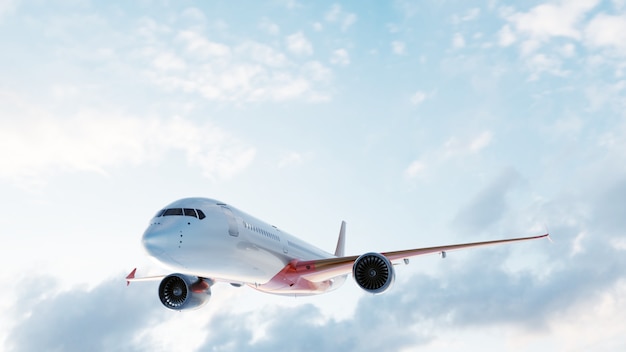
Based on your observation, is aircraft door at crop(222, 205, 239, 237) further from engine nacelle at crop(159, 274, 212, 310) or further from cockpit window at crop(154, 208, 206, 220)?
engine nacelle at crop(159, 274, 212, 310)

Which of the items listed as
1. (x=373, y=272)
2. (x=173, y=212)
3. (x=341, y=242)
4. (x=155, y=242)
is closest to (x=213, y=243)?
(x=173, y=212)

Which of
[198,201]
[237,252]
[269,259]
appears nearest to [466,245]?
[269,259]

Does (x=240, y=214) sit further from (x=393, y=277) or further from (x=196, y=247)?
(x=393, y=277)

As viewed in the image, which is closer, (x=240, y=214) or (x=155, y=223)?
(x=155, y=223)

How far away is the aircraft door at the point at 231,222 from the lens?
2582cm

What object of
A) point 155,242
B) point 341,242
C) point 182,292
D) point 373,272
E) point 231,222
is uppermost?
point 341,242

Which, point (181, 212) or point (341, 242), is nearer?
point (181, 212)

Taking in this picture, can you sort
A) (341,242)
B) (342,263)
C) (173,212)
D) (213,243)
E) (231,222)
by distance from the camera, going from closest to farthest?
(173,212), (213,243), (231,222), (342,263), (341,242)

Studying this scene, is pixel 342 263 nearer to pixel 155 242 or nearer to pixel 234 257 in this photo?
pixel 234 257

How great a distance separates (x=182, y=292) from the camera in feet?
106

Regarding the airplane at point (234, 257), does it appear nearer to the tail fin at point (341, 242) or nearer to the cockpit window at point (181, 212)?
the cockpit window at point (181, 212)

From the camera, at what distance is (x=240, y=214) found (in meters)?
27.9

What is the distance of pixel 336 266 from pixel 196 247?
9594 millimetres

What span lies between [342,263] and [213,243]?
→ 855 cm
